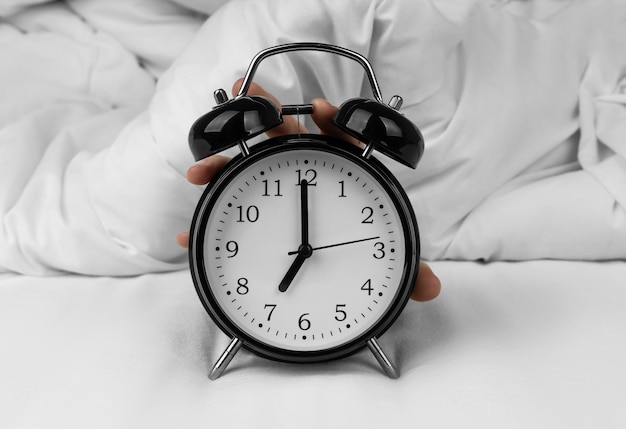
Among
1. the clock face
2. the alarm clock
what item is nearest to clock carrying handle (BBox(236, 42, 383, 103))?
the alarm clock

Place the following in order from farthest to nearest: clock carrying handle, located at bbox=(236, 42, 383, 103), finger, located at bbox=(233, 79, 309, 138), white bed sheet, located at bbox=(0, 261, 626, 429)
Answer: finger, located at bbox=(233, 79, 309, 138)
clock carrying handle, located at bbox=(236, 42, 383, 103)
white bed sheet, located at bbox=(0, 261, 626, 429)

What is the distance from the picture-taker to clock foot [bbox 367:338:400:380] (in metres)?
0.96

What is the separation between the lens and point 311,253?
95cm

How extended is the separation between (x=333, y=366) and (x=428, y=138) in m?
0.48

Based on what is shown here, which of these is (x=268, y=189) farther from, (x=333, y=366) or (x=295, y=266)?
(x=333, y=366)

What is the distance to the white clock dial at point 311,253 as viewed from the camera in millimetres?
953

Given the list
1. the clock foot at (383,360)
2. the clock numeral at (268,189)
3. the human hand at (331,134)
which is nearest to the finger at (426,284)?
the human hand at (331,134)

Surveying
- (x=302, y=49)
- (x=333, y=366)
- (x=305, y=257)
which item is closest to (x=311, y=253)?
(x=305, y=257)

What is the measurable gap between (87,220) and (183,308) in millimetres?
265

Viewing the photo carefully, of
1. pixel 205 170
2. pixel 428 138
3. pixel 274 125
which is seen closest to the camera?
pixel 274 125

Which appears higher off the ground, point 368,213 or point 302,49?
point 302,49

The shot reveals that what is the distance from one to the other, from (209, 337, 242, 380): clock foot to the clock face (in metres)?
0.02

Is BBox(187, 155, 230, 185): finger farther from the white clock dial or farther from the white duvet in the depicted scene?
the white duvet

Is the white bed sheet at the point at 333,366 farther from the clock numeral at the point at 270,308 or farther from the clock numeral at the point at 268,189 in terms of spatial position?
the clock numeral at the point at 268,189
